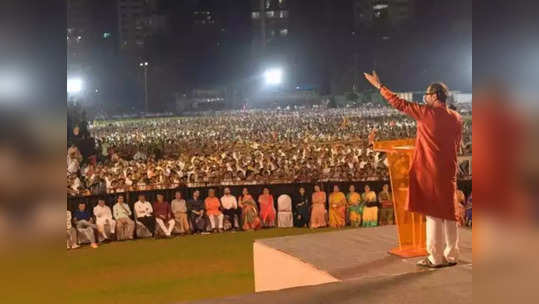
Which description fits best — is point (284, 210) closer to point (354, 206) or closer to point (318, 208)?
point (318, 208)

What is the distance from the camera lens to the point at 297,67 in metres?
5.93

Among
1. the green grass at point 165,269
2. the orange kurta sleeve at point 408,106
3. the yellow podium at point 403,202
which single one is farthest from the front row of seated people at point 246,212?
the orange kurta sleeve at point 408,106

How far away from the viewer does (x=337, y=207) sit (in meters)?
7.37

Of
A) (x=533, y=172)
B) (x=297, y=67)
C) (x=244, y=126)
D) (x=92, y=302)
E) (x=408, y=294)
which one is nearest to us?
(x=533, y=172)

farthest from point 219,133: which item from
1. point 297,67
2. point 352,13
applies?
point 352,13

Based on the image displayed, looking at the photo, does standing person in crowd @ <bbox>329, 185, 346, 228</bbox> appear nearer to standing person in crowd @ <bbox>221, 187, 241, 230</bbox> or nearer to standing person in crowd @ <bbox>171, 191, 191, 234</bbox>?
standing person in crowd @ <bbox>221, 187, 241, 230</bbox>

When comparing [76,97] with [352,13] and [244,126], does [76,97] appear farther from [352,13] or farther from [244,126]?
[352,13]

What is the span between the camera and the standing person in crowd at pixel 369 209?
716 centimetres

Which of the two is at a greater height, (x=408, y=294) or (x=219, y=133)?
(x=219, y=133)

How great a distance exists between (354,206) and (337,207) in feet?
0.61

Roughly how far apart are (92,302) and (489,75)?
4.13 metres

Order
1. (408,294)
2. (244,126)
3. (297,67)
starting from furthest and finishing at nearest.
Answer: (244,126) < (297,67) < (408,294)

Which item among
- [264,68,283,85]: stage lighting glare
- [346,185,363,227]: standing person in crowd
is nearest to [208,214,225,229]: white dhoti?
[346,185,363,227]: standing person in crowd

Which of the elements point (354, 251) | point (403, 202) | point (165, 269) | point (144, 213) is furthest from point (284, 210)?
point (403, 202)
